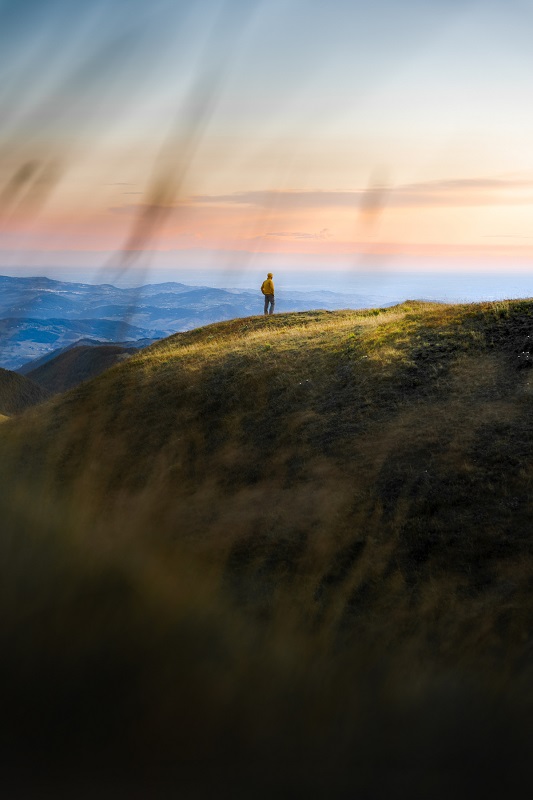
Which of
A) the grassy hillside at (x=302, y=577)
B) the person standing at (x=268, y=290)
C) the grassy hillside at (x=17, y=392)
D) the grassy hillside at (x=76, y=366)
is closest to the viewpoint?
the grassy hillside at (x=302, y=577)

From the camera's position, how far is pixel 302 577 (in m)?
14.2

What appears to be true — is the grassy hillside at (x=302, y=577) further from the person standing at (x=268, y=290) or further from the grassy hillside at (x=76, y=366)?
the grassy hillside at (x=76, y=366)

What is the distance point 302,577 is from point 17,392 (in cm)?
7903

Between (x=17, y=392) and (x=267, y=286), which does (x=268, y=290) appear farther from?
(x=17, y=392)

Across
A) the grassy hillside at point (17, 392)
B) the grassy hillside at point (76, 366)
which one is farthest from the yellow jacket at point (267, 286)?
the grassy hillside at point (76, 366)

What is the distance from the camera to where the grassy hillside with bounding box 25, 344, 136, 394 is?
105688mm

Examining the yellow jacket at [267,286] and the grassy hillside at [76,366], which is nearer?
the yellow jacket at [267,286]

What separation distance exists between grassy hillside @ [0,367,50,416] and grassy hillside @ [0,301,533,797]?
2408 inches

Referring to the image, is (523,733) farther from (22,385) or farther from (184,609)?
(22,385)

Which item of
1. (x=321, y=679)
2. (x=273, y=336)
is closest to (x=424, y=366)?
(x=273, y=336)

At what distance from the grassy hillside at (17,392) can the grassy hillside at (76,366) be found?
12270 mm

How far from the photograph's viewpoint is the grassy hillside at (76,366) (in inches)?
4161

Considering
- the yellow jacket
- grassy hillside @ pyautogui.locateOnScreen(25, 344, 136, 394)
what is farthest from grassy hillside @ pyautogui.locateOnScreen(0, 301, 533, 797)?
grassy hillside @ pyautogui.locateOnScreen(25, 344, 136, 394)

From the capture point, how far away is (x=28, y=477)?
80.2 feet
